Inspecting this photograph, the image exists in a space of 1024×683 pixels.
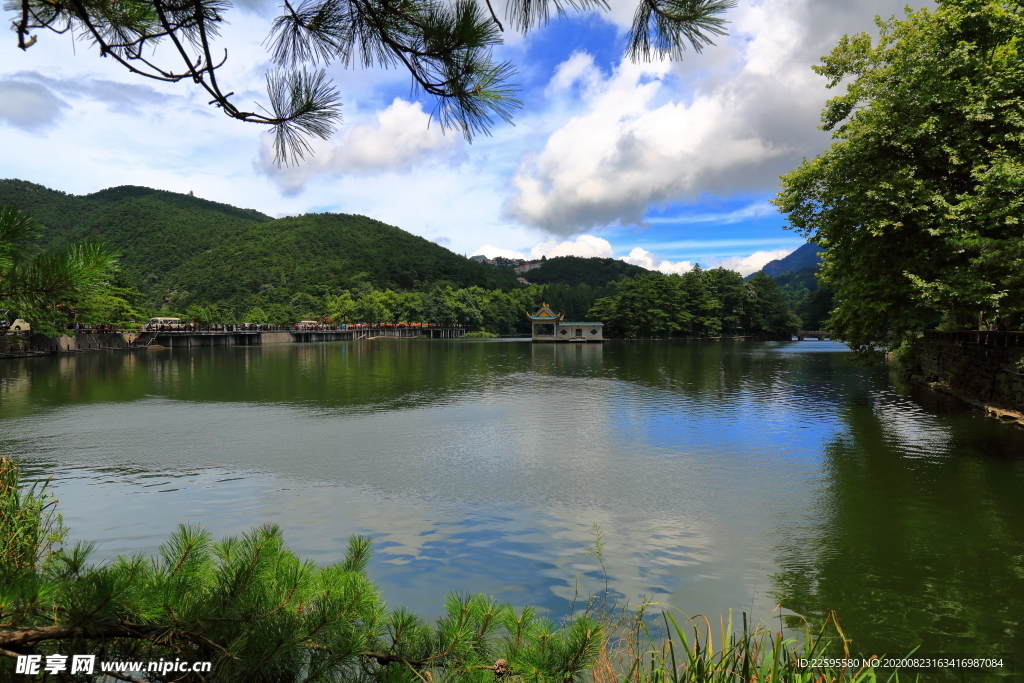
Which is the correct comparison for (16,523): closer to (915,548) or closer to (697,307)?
(915,548)

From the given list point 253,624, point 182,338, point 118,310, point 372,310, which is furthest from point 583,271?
point 253,624

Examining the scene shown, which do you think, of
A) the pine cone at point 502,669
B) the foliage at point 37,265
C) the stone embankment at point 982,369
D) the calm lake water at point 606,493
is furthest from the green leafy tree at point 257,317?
the pine cone at point 502,669

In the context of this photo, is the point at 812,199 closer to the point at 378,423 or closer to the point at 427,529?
the point at 378,423

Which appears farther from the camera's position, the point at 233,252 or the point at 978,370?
the point at 233,252

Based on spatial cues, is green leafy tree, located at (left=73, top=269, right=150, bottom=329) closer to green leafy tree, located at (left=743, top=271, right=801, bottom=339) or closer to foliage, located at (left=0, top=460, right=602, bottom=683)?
foliage, located at (left=0, top=460, right=602, bottom=683)

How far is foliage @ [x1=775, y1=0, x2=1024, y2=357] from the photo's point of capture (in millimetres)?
13953

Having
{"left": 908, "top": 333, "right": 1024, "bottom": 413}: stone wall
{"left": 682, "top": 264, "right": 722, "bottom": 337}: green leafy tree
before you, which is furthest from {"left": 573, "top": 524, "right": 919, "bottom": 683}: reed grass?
{"left": 682, "top": 264, "right": 722, "bottom": 337}: green leafy tree

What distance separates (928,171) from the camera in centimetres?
1648

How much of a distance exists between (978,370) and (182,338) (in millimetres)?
75989

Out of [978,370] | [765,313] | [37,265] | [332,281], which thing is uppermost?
[332,281]

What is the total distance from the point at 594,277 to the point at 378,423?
148 meters

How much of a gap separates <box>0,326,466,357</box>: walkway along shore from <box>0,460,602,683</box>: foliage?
51.8m

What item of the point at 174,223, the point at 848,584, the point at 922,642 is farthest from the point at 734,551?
the point at 174,223

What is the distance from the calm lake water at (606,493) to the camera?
6109 mm
